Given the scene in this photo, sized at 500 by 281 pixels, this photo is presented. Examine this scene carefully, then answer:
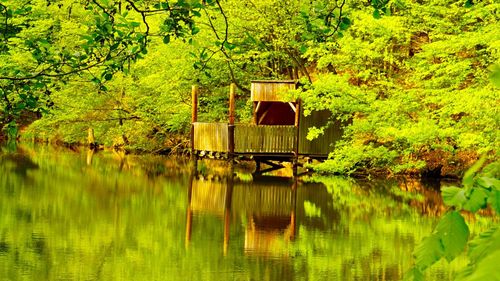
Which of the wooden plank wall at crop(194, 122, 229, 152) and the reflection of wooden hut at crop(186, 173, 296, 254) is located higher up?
the wooden plank wall at crop(194, 122, 229, 152)

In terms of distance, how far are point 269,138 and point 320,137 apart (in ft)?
5.73

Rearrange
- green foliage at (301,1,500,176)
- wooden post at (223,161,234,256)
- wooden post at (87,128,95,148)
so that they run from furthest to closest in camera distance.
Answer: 1. wooden post at (87,128,95,148)
2. green foliage at (301,1,500,176)
3. wooden post at (223,161,234,256)

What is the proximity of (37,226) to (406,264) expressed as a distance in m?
8.39

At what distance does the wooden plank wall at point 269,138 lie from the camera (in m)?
32.3

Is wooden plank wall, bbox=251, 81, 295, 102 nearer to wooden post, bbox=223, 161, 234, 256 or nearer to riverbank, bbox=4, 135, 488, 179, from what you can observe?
riverbank, bbox=4, 135, 488, 179

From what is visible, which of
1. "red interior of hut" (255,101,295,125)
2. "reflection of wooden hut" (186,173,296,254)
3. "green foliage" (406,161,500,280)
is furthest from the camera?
"red interior of hut" (255,101,295,125)

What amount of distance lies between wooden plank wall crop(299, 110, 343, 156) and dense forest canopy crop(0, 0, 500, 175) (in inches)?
29.5

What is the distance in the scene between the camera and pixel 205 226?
2117 cm

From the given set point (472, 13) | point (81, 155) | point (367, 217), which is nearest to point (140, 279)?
point (367, 217)

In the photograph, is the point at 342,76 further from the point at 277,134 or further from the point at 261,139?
the point at 261,139

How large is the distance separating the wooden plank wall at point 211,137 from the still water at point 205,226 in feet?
3.47

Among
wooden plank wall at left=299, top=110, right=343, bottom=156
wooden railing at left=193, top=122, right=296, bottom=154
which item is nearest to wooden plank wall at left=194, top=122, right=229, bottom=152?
wooden railing at left=193, top=122, right=296, bottom=154

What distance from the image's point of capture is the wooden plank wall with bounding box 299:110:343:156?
3188 centimetres

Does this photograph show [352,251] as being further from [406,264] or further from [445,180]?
[445,180]
